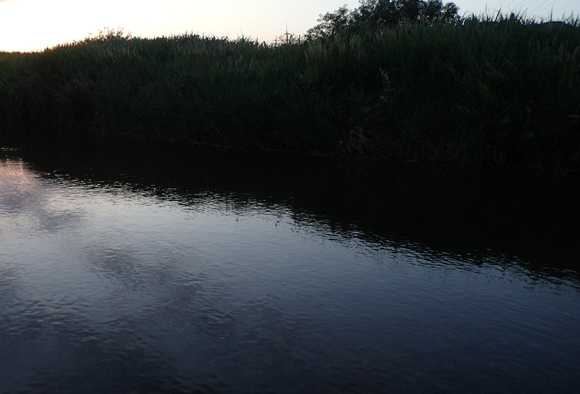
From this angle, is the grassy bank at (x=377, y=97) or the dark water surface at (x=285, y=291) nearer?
the dark water surface at (x=285, y=291)

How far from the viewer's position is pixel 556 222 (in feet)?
22.2

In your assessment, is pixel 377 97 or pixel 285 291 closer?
pixel 285 291

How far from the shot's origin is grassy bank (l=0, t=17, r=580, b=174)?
10305 millimetres

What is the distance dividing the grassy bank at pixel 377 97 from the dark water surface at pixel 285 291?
255 cm

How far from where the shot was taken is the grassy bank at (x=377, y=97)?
10.3m

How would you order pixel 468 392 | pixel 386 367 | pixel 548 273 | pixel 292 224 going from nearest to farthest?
pixel 468 392 < pixel 386 367 < pixel 548 273 < pixel 292 224

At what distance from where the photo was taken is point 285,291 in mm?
4172

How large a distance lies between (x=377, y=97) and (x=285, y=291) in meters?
8.86

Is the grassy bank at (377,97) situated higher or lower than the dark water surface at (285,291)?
higher

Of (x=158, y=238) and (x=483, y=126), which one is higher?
(x=483, y=126)

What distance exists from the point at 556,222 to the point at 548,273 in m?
2.10

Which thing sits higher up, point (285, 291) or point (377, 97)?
point (377, 97)

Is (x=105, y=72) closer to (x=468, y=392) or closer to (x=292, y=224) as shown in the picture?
(x=292, y=224)

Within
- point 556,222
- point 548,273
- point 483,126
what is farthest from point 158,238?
point 483,126
